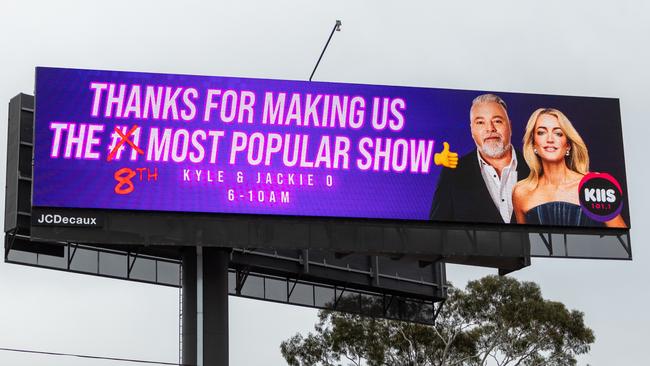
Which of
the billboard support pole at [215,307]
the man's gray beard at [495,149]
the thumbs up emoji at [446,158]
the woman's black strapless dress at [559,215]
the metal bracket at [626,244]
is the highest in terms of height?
the man's gray beard at [495,149]

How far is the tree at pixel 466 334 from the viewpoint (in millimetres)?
51781

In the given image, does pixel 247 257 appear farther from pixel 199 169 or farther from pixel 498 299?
pixel 498 299

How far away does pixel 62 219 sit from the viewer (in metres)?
24.8

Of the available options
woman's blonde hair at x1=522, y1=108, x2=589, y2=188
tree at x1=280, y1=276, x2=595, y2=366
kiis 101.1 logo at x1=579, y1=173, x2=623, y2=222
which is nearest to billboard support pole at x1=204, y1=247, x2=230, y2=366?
woman's blonde hair at x1=522, y1=108, x2=589, y2=188

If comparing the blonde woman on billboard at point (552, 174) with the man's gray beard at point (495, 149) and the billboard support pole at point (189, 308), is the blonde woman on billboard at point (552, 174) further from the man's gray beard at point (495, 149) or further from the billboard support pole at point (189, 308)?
the billboard support pole at point (189, 308)

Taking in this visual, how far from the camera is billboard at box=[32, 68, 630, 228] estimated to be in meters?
25.5

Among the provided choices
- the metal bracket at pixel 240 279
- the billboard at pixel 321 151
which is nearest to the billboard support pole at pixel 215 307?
the billboard at pixel 321 151

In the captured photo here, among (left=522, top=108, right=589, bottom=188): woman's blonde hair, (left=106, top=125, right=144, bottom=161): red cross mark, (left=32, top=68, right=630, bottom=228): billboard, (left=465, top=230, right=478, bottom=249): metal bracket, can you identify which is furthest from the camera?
(left=522, top=108, right=589, bottom=188): woman's blonde hair

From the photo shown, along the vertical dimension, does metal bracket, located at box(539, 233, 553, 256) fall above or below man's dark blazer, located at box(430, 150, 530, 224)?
below

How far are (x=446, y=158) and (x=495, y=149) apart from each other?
113 cm

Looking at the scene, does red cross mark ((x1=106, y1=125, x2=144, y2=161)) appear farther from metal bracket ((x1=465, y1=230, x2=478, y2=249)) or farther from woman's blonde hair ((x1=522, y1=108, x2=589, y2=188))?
woman's blonde hair ((x1=522, y1=108, x2=589, y2=188))

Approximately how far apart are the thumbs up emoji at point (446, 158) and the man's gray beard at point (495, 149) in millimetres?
671

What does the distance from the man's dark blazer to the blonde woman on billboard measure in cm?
65

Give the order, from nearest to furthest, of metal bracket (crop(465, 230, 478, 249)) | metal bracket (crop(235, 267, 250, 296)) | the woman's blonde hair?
1. metal bracket (crop(465, 230, 478, 249))
2. the woman's blonde hair
3. metal bracket (crop(235, 267, 250, 296))
